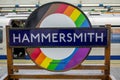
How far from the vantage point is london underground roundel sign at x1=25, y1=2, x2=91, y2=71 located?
192 centimetres

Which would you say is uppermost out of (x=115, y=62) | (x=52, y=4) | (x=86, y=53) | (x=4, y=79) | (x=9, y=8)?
(x=9, y=8)

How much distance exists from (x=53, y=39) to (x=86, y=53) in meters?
0.21

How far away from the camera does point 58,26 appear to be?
194 centimetres

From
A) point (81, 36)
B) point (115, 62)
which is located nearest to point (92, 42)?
point (81, 36)

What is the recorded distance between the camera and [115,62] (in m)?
8.18

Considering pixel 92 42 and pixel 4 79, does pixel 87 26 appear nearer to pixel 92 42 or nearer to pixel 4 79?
pixel 92 42

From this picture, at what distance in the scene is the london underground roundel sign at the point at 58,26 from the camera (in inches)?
75.7

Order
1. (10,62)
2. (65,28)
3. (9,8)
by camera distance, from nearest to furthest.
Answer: (65,28) → (10,62) → (9,8)

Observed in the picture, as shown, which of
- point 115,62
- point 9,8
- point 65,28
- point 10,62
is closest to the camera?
point 65,28

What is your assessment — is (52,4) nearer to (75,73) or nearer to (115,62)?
(75,73)

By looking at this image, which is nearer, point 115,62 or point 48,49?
point 48,49

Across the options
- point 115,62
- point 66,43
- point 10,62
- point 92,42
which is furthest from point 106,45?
point 115,62

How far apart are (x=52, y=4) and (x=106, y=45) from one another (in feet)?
1.32

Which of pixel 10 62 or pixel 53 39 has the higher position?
pixel 53 39
